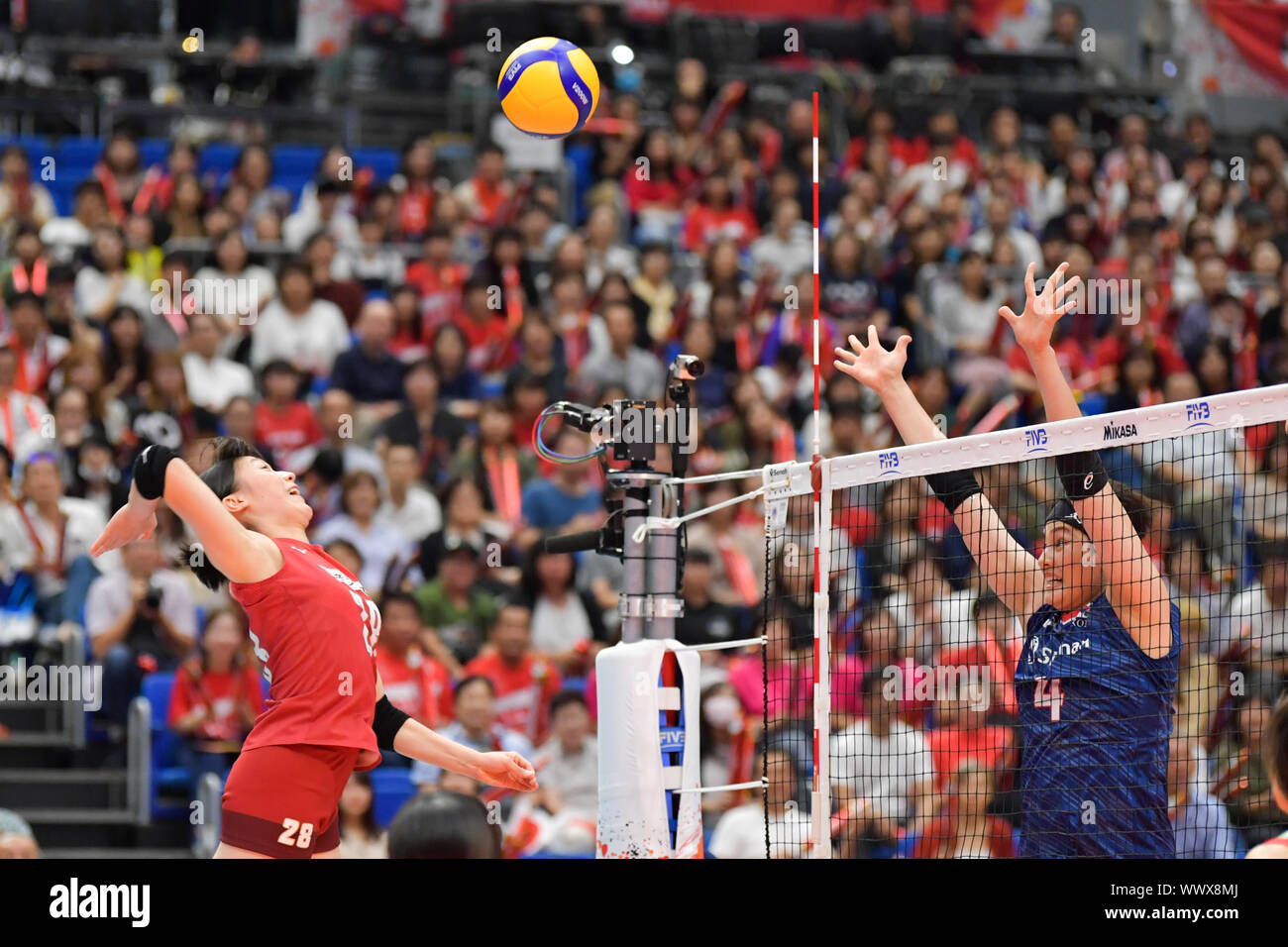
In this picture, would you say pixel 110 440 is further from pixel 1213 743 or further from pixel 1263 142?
pixel 1263 142

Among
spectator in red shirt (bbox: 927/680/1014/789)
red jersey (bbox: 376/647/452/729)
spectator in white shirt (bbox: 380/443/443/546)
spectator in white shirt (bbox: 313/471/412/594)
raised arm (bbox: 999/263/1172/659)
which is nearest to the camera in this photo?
raised arm (bbox: 999/263/1172/659)

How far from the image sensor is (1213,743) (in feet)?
30.3

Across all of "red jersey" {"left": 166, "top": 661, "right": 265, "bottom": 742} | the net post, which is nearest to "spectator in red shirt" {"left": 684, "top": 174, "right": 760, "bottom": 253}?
"red jersey" {"left": 166, "top": 661, "right": 265, "bottom": 742}

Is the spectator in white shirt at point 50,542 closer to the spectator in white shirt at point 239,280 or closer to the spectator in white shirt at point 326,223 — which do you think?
the spectator in white shirt at point 239,280

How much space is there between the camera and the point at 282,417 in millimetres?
11484

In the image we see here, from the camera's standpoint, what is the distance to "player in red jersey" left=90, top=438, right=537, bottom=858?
4543 mm

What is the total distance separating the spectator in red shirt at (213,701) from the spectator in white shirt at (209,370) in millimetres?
2677

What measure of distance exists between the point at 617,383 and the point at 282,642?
24.9ft

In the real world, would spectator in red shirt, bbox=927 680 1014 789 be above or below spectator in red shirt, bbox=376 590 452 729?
below

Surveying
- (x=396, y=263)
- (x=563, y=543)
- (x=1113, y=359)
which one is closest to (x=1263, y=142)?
(x=1113, y=359)

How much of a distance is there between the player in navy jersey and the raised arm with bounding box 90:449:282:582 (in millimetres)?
2281

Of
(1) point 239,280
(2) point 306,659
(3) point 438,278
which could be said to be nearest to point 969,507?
(2) point 306,659

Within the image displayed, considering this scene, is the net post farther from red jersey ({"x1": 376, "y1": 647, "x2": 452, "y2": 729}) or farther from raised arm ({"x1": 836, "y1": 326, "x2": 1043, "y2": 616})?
red jersey ({"x1": 376, "y1": 647, "x2": 452, "y2": 729})

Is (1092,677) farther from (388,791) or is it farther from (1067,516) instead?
(388,791)
